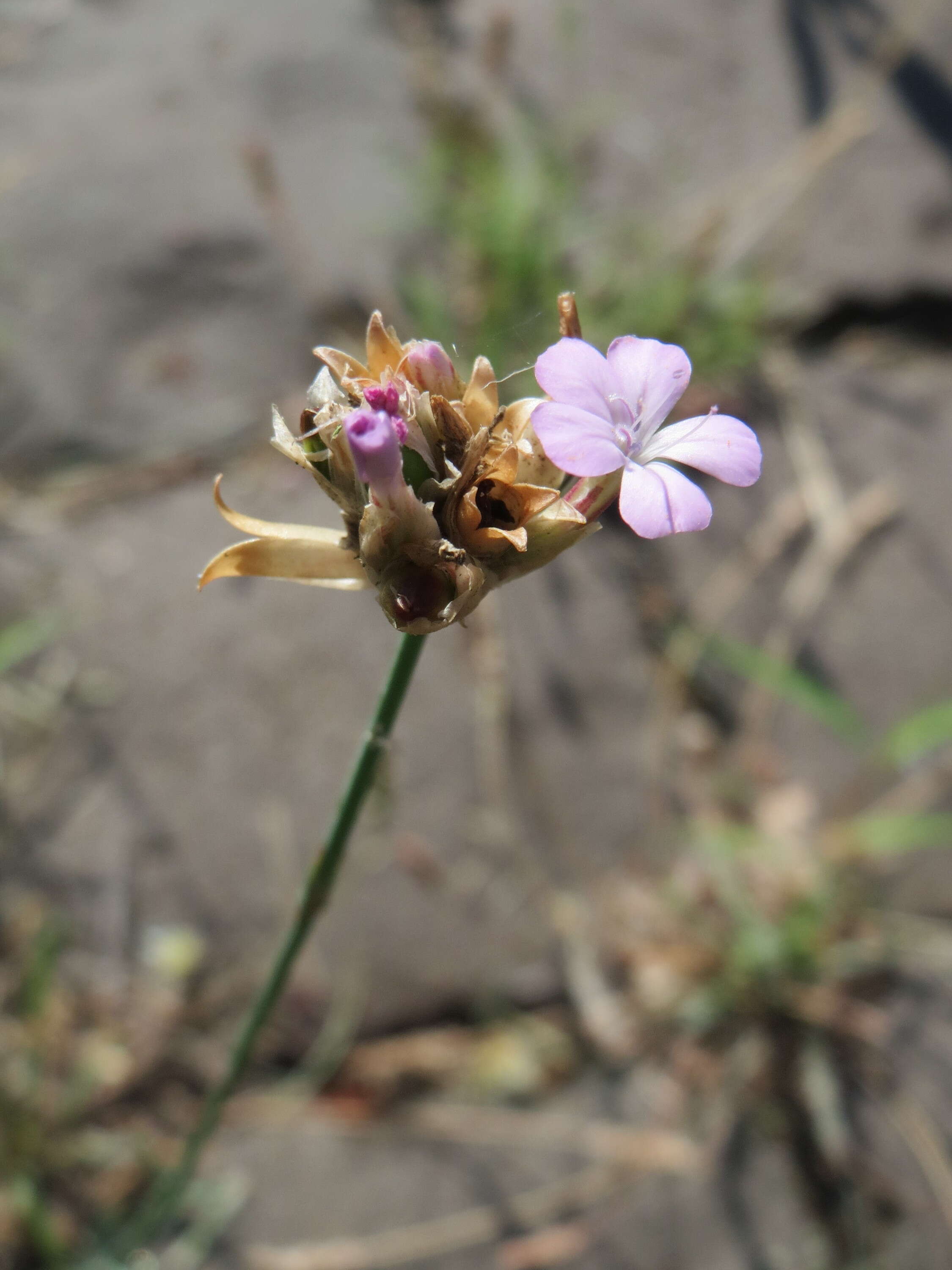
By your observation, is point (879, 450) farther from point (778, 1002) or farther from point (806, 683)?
point (778, 1002)

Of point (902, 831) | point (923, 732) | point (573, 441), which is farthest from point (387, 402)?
point (902, 831)

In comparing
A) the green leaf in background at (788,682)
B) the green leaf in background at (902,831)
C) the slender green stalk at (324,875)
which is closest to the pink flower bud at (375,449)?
the slender green stalk at (324,875)

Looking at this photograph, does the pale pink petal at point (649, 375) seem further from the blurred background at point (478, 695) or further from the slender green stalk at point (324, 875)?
the blurred background at point (478, 695)

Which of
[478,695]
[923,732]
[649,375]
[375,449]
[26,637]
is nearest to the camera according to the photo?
[375,449]

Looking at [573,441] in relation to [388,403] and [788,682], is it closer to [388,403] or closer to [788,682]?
[388,403]

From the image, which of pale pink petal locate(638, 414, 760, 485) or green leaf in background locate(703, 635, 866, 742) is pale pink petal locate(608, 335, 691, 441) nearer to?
pale pink petal locate(638, 414, 760, 485)

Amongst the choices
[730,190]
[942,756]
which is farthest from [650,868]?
[730,190]
